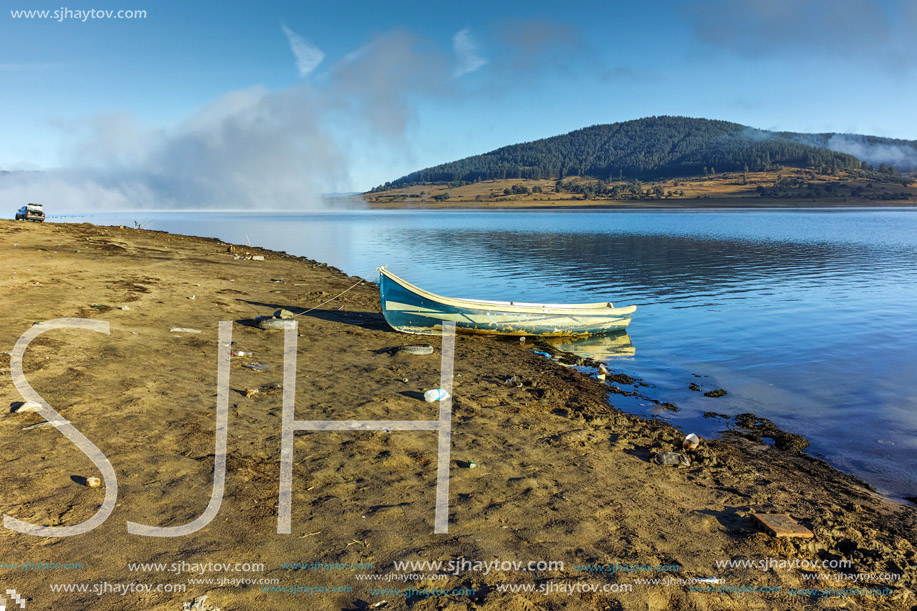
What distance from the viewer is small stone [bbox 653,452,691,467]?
8.05 m

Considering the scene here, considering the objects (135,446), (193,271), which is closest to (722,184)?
(193,271)

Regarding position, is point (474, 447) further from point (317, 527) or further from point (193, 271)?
point (193, 271)

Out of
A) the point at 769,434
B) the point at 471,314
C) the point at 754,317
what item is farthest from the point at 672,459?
the point at 754,317

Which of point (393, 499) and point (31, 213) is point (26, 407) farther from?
point (31, 213)

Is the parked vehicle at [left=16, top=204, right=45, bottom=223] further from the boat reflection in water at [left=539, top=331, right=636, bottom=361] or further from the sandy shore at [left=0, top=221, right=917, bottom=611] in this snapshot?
the boat reflection in water at [left=539, top=331, right=636, bottom=361]

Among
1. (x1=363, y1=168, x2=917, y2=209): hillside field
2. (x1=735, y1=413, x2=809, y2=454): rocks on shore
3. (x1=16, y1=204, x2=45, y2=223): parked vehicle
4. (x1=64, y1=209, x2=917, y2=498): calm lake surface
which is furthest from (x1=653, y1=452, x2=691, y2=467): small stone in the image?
(x1=363, y1=168, x2=917, y2=209): hillside field

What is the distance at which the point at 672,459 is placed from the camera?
26.5 feet

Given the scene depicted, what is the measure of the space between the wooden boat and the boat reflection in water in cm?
33

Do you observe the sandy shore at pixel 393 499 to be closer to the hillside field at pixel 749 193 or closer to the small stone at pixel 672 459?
the small stone at pixel 672 459

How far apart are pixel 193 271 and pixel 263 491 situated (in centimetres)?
2040

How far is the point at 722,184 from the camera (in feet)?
601

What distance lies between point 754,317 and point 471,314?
1239 centimetres

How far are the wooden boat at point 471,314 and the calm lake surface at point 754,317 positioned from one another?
1286mm

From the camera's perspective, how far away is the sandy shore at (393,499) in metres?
4.75
